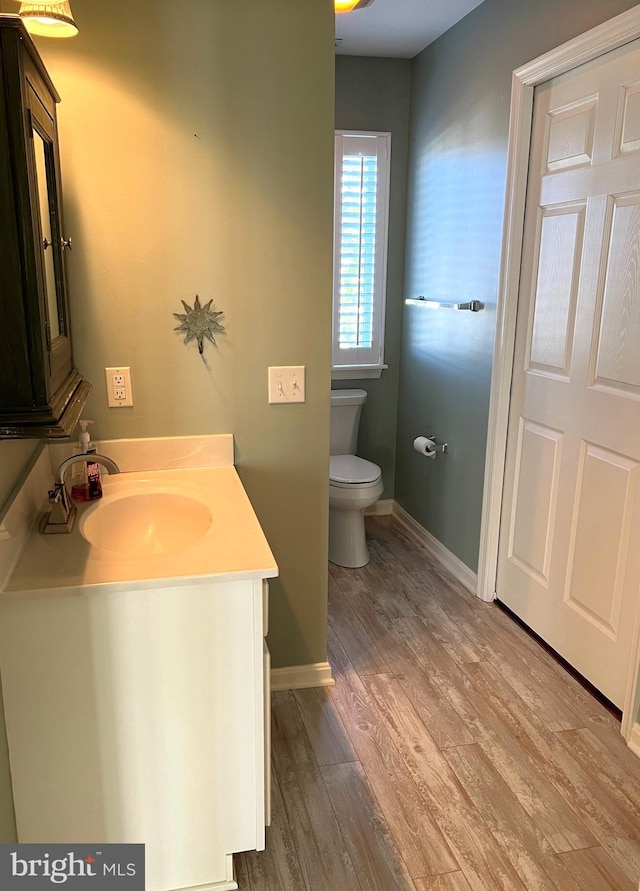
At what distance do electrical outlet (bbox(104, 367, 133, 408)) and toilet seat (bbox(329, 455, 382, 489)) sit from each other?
57.9 inches

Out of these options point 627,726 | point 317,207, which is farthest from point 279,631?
point 317,207

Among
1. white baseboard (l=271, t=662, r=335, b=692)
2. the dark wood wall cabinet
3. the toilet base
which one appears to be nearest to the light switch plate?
the dark wood wall cabinet

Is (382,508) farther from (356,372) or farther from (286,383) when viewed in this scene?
(286,383)

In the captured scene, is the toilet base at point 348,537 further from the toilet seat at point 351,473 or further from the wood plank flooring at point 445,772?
the wood plank flooring at point 445,772

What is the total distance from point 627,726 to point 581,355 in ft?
4.00

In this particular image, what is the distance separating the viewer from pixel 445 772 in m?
2.05

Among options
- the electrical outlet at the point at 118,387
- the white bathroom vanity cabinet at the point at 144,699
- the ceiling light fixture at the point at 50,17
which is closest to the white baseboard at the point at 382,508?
the electrical outlet at the point at 118,387

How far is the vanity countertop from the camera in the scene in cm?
140

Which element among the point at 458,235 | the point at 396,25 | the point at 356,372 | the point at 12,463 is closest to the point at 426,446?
the point at 356,372

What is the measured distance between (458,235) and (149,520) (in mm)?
2043

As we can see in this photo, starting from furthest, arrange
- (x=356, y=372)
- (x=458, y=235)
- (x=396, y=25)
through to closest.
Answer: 1. (x=356, y=372)
2. (x=458, y=235)
3. (x=396, y=25)

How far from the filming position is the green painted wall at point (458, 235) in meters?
2.74

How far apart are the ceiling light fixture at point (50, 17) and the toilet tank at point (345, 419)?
2298 mm

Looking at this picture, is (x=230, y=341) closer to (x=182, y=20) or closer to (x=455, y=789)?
(x=182, y=20)
